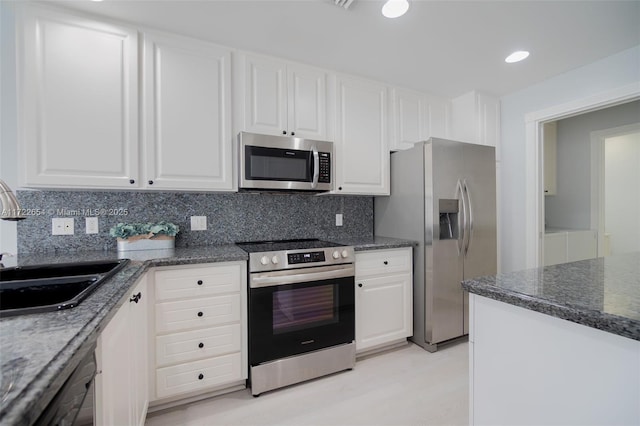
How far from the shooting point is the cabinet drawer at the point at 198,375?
1628mm

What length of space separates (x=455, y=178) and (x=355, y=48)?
1343mm

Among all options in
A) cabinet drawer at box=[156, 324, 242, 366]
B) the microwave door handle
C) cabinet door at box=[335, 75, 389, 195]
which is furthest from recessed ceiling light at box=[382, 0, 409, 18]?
cabinet drawer at box=[156, 324, 242, 366]

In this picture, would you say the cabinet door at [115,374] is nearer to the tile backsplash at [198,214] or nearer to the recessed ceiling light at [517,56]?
the tile backsplash at [198,214]

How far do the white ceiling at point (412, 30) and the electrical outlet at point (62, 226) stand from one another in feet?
4.21

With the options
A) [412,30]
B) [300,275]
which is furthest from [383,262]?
[412,30]

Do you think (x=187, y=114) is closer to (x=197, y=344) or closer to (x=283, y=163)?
(x=283, y=163)

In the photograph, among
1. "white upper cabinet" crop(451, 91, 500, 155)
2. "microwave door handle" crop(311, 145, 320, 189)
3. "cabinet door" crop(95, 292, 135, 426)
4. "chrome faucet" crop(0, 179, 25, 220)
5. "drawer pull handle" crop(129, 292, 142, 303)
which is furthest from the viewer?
"white upper cabinet" crop(451, 91, 500, 155)

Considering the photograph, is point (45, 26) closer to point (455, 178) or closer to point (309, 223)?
point (309, 223)

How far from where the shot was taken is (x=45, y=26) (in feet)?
5.23

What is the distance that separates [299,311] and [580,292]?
149 centimetres

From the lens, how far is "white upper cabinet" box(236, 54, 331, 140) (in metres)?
2.09

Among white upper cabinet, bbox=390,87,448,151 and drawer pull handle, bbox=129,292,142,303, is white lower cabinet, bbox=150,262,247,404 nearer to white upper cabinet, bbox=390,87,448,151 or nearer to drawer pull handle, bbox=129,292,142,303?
drawer pull handle, bbox=129,292,142,303

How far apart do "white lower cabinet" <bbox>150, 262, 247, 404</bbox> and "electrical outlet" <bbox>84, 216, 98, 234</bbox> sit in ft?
2.38

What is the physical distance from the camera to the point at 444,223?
8.04ft
